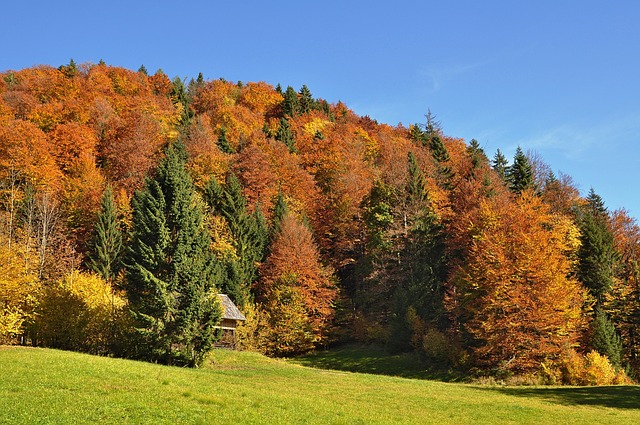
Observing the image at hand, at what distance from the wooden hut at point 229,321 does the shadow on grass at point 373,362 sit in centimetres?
745

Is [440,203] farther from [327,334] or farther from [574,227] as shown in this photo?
[327,334]

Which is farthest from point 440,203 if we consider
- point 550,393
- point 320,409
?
point 320,409

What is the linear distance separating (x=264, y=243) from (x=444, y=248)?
76.8 ft

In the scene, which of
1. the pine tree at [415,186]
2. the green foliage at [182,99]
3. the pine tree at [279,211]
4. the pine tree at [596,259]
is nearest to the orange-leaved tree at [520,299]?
the pine tree at [596,259]

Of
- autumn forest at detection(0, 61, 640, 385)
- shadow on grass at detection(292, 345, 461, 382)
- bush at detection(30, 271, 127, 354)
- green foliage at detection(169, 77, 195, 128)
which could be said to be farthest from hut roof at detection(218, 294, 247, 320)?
green foliage at detection(169, 77, 195, 128)

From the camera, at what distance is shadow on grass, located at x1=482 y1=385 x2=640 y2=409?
2649 cm

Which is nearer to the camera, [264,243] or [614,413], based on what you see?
[614,413]

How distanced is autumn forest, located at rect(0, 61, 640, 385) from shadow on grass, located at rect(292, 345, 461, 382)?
5.26 ft

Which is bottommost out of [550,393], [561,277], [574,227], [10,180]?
[550,393]

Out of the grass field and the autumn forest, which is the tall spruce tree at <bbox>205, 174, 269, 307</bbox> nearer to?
the autumn forest

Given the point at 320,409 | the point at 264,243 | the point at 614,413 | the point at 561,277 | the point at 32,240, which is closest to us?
the point at 320,409

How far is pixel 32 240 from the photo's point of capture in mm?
47094

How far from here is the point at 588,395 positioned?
→ 97.7ft

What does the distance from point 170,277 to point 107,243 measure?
26.0 metres
